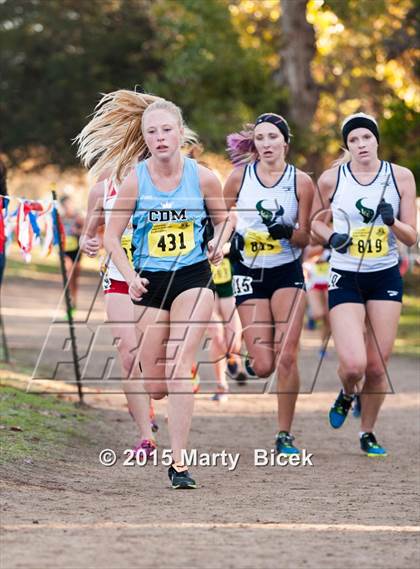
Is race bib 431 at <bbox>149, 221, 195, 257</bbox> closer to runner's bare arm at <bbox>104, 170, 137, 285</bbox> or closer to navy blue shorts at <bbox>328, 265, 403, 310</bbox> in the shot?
runner's bare arm at <bbox>104, 170, 137, 285</bbox>

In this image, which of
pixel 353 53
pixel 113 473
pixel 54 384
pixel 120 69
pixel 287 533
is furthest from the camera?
pixel 120 69

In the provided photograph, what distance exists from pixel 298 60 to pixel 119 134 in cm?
2369

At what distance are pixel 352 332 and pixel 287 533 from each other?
3.06 m

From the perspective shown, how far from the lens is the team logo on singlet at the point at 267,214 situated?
964 centimetres

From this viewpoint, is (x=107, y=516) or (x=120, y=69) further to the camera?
(x=120, y=69)

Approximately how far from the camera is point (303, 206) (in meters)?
9.78

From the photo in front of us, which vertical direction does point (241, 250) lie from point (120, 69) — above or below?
above

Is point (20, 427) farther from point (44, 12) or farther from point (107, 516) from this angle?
point (44, 12)

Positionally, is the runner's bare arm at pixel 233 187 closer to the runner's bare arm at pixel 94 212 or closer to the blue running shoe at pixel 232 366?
the runner's bare arm at pixel 94 212

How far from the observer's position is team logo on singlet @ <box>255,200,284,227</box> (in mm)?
9641

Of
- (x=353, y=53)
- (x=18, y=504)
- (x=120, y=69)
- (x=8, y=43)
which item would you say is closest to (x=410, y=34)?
(x=353, y=53)

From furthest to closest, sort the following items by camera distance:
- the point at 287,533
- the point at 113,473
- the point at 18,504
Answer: the point at 113,473 → the point at 18,504 → the point at 287,533

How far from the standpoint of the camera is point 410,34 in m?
30.6

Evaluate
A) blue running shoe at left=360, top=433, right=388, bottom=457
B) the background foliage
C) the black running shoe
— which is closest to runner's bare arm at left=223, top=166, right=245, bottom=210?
blue running shoe at left=360, top=433, right=388, bottom=457
